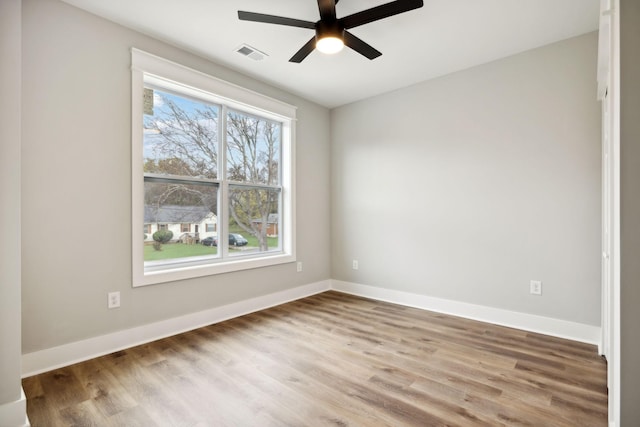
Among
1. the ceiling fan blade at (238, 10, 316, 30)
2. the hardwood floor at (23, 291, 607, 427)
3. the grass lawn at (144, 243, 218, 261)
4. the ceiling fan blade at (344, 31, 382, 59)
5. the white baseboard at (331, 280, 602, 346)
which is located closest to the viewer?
the hardwood floor at (23, 291, 607, 427)

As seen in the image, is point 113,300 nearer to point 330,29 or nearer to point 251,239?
point 251,239

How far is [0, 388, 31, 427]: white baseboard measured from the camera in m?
1.54

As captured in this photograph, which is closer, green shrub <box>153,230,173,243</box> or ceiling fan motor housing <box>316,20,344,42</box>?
ceiling fan motor housing <box>316,20,344,42</box>

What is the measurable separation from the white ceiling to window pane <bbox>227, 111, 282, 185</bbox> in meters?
0.59

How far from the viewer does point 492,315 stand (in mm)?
3152

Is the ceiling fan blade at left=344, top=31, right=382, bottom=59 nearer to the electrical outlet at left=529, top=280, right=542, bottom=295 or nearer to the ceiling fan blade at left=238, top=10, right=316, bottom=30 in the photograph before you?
the ceiling fan blade at left=238, top=10, right=316, bottom=30

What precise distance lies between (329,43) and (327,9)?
23 centimetres

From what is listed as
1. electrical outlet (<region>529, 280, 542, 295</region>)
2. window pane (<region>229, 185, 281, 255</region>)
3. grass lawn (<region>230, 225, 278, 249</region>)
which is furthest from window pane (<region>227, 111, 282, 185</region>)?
electrical outlet (<region>529, 280, 542, 295</region>)

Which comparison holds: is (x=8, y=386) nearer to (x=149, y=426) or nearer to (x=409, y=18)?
(x=149, y=426)

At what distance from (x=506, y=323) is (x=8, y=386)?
3712 millimetres

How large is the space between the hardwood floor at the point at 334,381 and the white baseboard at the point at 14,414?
2.5 inches

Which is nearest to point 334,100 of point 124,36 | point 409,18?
point 409,18

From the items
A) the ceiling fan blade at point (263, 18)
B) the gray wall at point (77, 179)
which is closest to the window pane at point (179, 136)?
the gray wall at point (77, 179)
